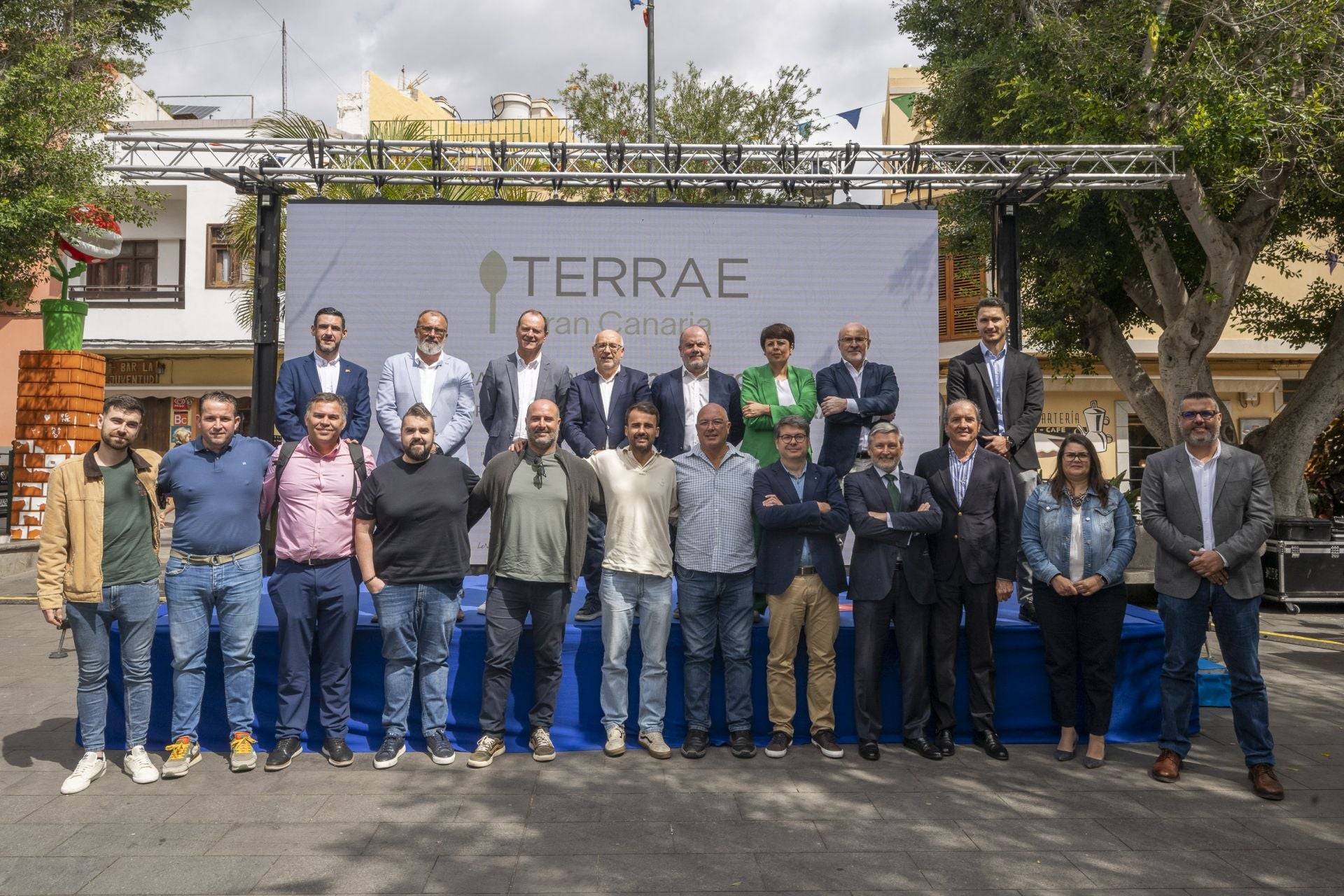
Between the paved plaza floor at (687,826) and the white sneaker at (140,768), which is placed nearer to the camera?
the paved plaza floor at (687,826)

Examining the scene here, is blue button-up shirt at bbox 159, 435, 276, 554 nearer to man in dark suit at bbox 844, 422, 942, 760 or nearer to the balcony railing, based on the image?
man in dark suit at bbox 844, 422, 942, 760

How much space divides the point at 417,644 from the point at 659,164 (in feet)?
15.8

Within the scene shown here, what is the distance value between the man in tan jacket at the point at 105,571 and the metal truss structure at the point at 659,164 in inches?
146

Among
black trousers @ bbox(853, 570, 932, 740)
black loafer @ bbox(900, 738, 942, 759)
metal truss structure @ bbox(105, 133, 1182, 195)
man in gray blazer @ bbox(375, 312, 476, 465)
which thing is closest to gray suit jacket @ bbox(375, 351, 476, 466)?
man in gray blazer @ bbox(375, 312, 476, 465)

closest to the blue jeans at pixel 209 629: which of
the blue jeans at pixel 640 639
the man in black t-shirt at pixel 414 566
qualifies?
the man in black t-shirt at pixel 414 566

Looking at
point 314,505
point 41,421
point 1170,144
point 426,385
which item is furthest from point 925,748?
point 41,421

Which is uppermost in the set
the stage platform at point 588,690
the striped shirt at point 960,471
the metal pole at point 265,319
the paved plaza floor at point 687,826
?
the metal pole at point 265,319

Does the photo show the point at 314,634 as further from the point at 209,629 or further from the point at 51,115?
the point at 51,115

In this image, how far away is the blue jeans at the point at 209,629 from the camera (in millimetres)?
4637

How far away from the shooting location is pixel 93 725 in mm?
4668

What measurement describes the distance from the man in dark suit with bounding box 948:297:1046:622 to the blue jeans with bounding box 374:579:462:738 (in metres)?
2.97

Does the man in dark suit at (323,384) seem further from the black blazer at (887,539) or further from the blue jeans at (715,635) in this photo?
the black blazer at (887,539)

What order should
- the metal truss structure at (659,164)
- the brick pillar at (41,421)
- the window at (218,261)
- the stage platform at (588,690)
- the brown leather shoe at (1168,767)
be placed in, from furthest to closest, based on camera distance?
the window at (218,261), the brick pillar at (41,421), the metal truss structure at (659,164), the stage platform at (588,690), the brown leather shoe at (1168,767)

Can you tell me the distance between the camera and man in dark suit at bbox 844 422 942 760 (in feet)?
16.2
